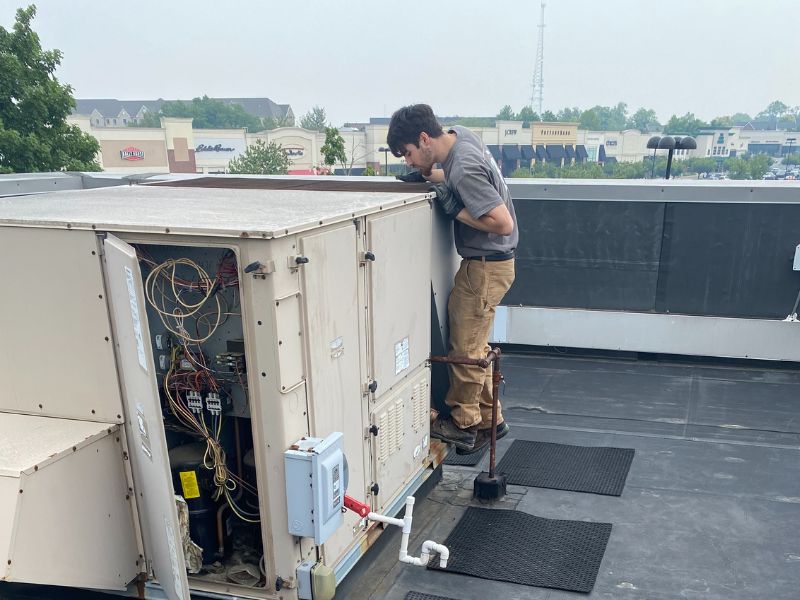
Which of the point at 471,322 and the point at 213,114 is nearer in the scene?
the point at 471,322

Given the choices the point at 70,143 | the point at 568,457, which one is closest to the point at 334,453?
the point at 568,457

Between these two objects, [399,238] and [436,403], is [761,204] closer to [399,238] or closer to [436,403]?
[436,403]

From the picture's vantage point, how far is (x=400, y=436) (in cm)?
350

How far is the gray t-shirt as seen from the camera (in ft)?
11.7

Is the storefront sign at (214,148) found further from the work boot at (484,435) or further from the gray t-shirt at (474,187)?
the gray t-shirt at (474,187)

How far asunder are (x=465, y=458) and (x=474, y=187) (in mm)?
2131

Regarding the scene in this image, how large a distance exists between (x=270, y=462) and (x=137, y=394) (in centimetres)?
59

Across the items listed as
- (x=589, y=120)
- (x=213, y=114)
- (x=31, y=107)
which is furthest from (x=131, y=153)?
(x=589, y=120)

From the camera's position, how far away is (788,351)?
5918mm

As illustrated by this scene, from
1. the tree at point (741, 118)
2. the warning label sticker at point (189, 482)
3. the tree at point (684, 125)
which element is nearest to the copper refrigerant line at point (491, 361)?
the warning label sticker at point (189, 482)

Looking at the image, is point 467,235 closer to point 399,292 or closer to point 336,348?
point 399,292

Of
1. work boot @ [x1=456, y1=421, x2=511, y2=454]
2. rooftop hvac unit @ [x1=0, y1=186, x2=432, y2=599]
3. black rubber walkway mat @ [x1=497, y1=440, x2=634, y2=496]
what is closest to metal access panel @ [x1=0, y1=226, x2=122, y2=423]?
rooftop hvac unit @ [x1=0, y1=186, x2=432, y2=599]

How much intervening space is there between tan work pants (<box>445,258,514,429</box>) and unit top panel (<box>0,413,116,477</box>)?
2.09m

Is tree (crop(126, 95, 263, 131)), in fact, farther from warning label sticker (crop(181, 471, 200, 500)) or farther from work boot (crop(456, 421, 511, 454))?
warning label sticker (crop(181, 471, 200, 500))
